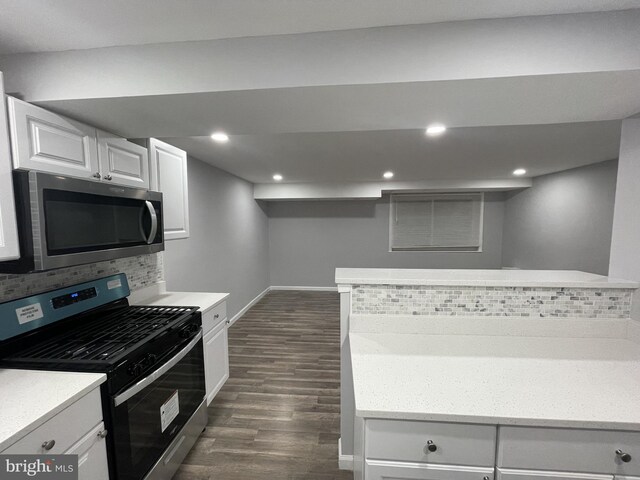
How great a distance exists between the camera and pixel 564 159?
10.8ft

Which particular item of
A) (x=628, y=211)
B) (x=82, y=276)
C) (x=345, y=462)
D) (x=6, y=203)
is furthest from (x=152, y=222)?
(x=628, y=211)

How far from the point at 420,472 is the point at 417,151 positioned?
2.72m

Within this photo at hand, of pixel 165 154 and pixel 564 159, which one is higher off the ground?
pixel 564 159

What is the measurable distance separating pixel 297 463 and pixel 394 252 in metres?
4.54

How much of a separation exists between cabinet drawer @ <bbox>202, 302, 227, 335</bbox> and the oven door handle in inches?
8.4

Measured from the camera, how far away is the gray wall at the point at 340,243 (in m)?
5.65

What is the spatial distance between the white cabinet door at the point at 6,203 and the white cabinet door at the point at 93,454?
771mm

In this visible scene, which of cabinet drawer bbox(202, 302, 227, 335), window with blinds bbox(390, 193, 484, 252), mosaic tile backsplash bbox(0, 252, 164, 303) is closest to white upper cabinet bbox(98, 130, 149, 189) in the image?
mosaic tile backsplash bbox(0, 252, 164, 303)

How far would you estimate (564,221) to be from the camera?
3959mm

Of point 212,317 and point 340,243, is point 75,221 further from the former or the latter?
point 340,243

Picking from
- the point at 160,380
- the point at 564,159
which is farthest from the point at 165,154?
the point at 564,159

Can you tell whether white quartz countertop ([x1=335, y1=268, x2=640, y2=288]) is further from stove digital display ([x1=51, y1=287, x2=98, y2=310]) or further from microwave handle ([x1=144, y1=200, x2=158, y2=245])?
stove digital display ([x1=51, y1=287, x2=98, y2=310])

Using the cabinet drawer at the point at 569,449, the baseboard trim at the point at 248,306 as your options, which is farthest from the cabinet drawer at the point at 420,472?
the baseboard trim at the point at 248,306

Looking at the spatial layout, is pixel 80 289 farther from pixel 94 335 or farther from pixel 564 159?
pixel 564 159
